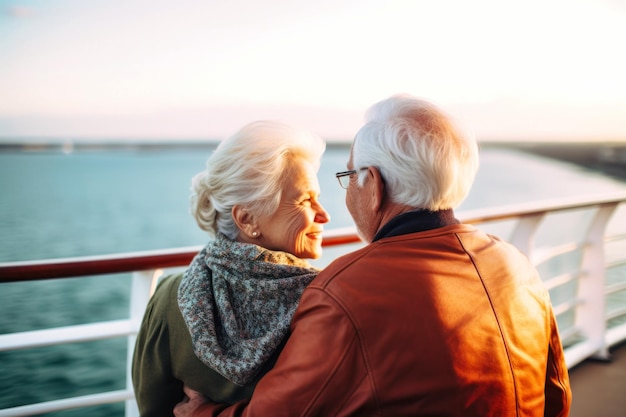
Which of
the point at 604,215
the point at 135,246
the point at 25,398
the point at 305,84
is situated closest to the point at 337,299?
the point at 604,215

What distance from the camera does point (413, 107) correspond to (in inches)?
44.1

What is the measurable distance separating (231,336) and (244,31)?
24.5 meters

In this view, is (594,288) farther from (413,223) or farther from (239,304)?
(239,304)

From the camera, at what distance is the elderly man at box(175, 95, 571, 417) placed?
990mm

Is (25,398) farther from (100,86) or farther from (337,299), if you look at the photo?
(100,86)

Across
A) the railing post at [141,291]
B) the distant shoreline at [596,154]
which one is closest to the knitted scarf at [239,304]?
the railing post at [141,291]

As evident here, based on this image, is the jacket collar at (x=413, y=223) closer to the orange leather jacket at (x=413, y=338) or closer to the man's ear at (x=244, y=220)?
the orange leather jacket at (x=413, y=338)

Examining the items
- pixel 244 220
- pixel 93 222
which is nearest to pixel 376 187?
pixel 244 220

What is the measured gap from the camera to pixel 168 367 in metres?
1.30

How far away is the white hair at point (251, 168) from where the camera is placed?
1.29 metres

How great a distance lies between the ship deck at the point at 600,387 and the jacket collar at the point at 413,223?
1.83 metres

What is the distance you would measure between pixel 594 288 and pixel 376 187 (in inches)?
96.7

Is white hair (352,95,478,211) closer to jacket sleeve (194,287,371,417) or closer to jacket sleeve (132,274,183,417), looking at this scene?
jacket sleeve (194,287,371,417)

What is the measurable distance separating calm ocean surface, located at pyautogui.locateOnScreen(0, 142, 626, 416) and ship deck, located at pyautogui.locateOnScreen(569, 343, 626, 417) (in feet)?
3.19
